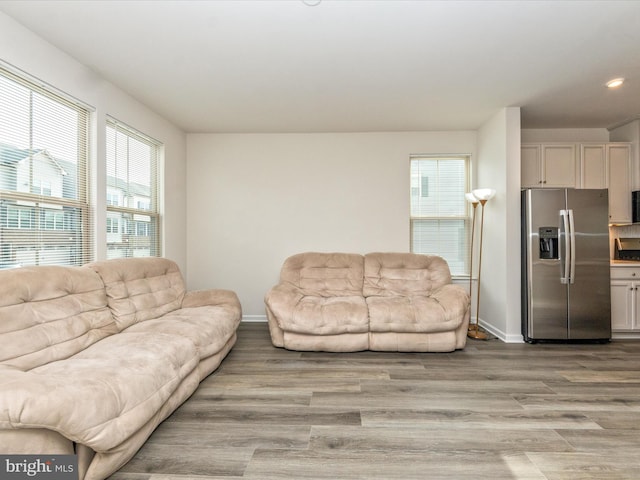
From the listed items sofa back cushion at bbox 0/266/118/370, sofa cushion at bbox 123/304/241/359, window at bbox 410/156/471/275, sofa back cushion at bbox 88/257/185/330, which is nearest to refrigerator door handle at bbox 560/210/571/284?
window at bbox 410/156/471/275

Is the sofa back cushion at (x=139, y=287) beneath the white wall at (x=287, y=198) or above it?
beneath

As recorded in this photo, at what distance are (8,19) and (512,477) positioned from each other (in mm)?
4061

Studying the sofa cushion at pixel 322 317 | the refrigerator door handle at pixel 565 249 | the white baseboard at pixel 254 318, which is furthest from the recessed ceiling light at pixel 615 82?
the white baseboard at pixel 254 318

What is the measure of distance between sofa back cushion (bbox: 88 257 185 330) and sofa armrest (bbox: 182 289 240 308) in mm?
90

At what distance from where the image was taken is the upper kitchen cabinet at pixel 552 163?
14.0ft

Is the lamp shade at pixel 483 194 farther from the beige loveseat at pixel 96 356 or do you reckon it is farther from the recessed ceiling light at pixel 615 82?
the beige loveseat at pixel 96 356

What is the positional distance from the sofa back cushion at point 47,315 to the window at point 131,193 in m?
0.93

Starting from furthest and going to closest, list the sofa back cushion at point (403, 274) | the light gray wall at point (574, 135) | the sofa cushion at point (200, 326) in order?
the light gray wall at point (574, 135)
the sofa back cushion at point (403, 274)
the sofa cushion at point (200, 326)

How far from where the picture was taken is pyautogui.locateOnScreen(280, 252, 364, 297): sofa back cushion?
13.8 feet

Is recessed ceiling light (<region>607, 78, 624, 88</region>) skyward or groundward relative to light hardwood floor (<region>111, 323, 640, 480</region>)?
skyward

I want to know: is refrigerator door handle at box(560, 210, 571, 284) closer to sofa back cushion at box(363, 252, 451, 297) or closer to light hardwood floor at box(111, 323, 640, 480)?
light hardwood floor at box(111, 323, 640, 480)

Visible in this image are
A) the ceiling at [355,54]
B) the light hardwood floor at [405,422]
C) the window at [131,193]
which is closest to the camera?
the light hardwood floor at [405,422]

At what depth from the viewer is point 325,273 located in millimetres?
4305

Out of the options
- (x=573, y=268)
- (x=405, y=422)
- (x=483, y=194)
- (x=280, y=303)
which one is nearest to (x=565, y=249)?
(x=573, y=268)
